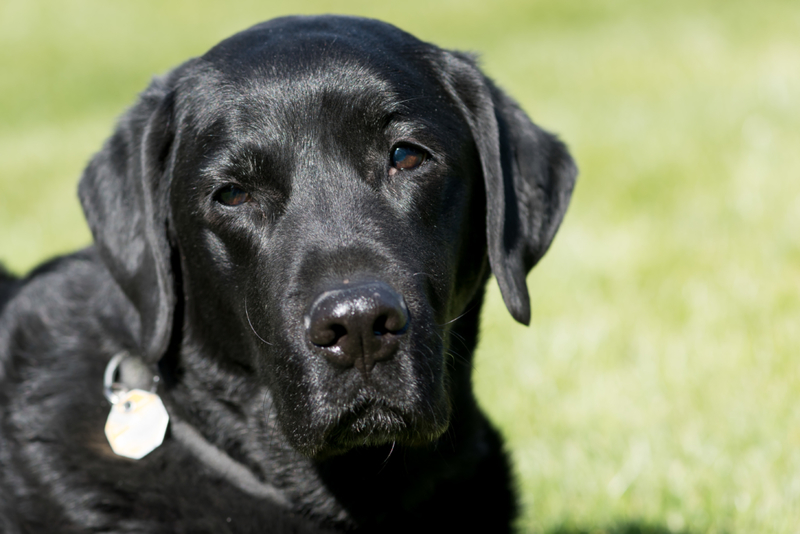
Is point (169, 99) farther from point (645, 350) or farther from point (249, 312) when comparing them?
point (645, 350)

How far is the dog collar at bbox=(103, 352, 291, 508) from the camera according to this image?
2.99 meters

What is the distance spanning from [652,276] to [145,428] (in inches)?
185

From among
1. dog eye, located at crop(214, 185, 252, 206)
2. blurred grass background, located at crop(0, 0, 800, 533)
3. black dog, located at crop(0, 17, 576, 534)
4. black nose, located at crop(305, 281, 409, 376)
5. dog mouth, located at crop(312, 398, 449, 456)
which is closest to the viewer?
black nose, located at crop(305, 281, 409, 376)

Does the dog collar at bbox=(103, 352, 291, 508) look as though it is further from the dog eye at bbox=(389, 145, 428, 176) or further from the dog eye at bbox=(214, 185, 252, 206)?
the dog eye at bbox=(389, 145, 428, 176)

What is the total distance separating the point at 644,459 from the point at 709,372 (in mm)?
1142

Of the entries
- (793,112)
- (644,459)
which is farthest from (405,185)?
(793,112)

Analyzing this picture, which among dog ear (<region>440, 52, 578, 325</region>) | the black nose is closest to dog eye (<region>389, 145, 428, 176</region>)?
dog ear (<region>440, 52, 578, 325</region>)

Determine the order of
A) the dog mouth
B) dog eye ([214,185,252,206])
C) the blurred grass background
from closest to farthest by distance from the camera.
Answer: the dog mouth → dog eye ([214,185,252,206]) → the blurred grass background

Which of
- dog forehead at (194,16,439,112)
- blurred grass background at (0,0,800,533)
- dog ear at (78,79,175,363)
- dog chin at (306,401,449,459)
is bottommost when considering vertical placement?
blurred grass background at (0,0,800,533)

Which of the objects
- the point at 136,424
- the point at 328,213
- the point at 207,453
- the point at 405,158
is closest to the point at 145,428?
the point at 136,424

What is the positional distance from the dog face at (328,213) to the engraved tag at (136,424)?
20 cm

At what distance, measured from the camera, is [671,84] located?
43.3 feet

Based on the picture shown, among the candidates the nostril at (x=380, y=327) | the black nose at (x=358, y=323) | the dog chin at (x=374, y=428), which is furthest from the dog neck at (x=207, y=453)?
the nostril at (x=380, y=327)

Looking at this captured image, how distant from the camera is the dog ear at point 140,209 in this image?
9.87ft
